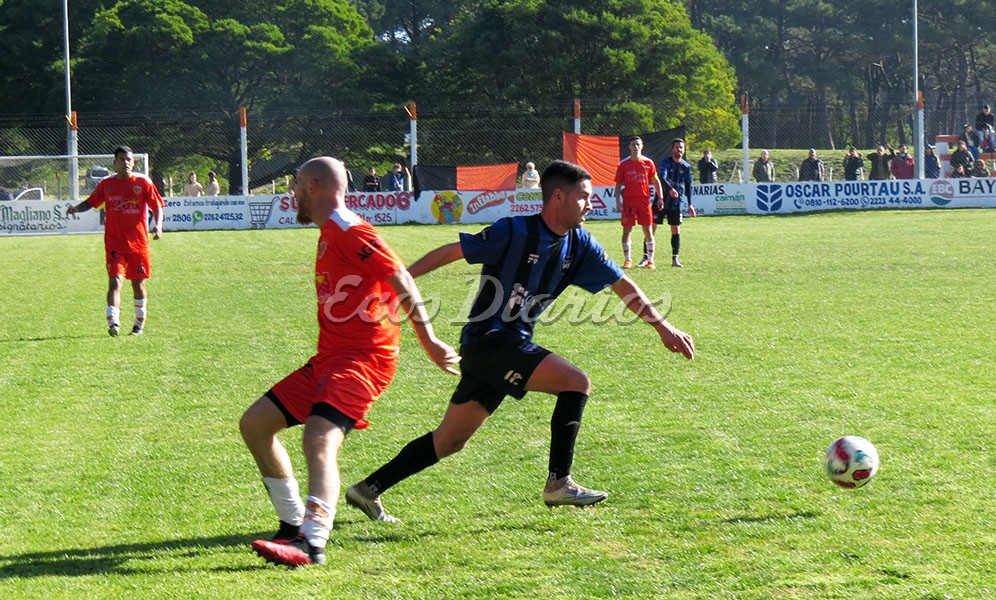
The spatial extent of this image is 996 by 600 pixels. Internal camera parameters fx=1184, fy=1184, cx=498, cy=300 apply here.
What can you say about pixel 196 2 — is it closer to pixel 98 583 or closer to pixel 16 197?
pixel 16 197

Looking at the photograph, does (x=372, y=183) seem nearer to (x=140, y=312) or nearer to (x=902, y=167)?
(x=902, y=167)

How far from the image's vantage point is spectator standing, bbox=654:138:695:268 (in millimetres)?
17234

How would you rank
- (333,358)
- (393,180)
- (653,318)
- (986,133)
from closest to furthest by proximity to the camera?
(333,358), (653,318), (393,180), (986,133)

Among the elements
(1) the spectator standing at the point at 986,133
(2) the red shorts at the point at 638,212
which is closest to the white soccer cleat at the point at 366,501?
(2) the red shorts at the point at 638,212

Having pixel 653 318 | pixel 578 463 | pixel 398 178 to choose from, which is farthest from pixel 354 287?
pixel 398 178

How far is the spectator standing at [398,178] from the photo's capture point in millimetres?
31031

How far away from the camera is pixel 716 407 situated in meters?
7.34

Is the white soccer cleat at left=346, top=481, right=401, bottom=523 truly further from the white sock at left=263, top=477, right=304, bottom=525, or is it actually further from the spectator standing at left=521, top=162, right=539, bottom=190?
the spectator standing at left=521, top=162, right=539, bottom=190

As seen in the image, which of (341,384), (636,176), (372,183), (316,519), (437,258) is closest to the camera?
(316,519)

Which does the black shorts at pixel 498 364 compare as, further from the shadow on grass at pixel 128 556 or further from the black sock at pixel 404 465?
the shadow on grass at pixel 128 556

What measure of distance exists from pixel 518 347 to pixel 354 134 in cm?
3391

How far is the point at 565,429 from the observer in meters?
5.12

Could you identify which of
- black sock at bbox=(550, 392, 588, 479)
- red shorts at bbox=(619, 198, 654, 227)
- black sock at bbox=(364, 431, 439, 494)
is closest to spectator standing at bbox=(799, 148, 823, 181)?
red shorts at bbox=(619, 198, 654, 227)

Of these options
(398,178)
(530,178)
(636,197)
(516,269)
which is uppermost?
(398,178)
